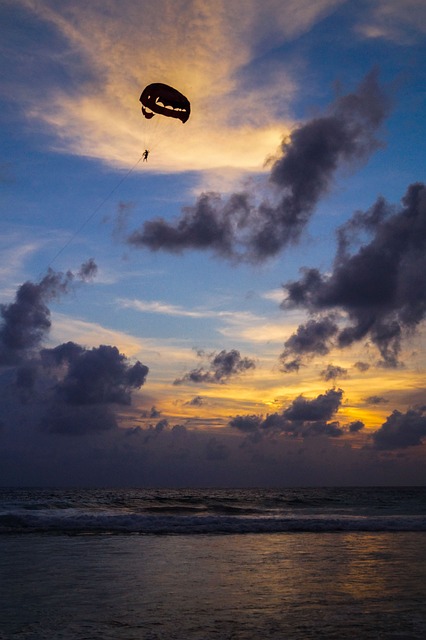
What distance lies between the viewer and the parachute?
26.3m

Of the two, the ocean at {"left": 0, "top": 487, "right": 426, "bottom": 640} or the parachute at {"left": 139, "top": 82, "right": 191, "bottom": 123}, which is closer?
the ocean at {"left": 0, "top": 487, "right": 426, "bottom": 640}

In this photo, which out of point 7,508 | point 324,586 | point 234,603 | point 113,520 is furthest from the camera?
point 7,508

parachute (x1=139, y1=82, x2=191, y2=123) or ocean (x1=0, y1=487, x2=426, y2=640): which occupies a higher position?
parachute (x1=139, y1=82, x2=191, y2=123)

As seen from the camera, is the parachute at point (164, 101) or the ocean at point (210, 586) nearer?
the ocean at point (210, 586)

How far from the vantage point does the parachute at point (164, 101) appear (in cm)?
2634

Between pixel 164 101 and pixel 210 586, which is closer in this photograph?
pixel 210 586

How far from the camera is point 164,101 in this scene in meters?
26.7

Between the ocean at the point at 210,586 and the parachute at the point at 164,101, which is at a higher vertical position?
the parachute at the point at 164,101

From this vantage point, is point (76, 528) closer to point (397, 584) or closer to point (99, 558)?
point (99, 558)

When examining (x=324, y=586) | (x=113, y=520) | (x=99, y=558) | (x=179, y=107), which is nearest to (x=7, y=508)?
(x=113, y=520)

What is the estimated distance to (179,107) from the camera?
89.0ft

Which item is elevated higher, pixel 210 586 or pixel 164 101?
pixel 164 101

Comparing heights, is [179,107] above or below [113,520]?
above

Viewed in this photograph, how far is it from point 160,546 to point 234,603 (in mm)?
10837
